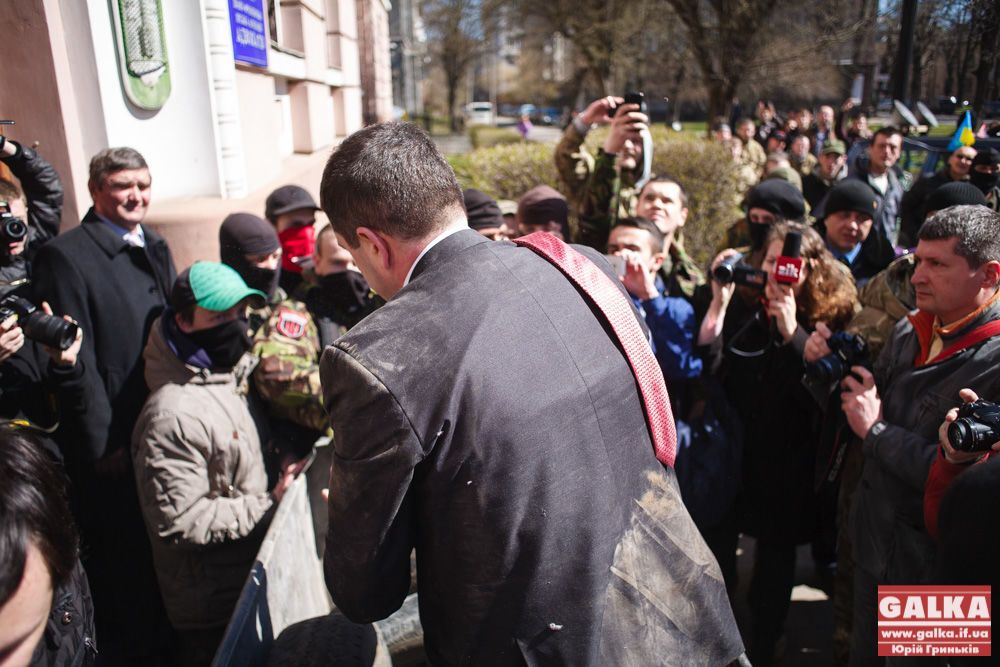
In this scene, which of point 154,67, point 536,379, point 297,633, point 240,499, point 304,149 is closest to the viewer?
point 536,379

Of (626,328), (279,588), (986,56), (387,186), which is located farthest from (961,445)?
(986,56)

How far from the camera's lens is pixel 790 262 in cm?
272

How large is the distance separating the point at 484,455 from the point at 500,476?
0.05 meters

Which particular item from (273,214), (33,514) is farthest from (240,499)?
(273,214)

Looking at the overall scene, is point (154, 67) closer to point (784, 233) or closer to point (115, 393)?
point (115, 393)

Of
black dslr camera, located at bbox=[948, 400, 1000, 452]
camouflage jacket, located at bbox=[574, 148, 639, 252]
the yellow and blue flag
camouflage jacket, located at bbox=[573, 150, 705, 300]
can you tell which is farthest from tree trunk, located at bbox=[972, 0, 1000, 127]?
black dslr camera, located at bbox=[948, 400, 1000, 452]

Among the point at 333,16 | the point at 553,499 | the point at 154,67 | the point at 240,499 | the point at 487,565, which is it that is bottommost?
the point at 240,499

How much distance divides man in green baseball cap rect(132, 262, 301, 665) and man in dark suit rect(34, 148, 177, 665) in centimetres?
52

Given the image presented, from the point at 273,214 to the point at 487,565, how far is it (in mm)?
2842

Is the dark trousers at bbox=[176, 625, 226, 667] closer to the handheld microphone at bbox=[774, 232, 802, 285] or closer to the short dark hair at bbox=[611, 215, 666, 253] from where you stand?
the short dark hair at bbox=[611, 215, 666, 253]

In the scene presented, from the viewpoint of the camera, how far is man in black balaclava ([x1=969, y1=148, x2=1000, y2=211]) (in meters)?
4.29

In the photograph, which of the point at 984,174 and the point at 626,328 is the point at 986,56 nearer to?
the point at 984,174

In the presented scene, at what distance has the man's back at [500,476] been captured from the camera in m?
1.20

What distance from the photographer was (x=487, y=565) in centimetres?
127
